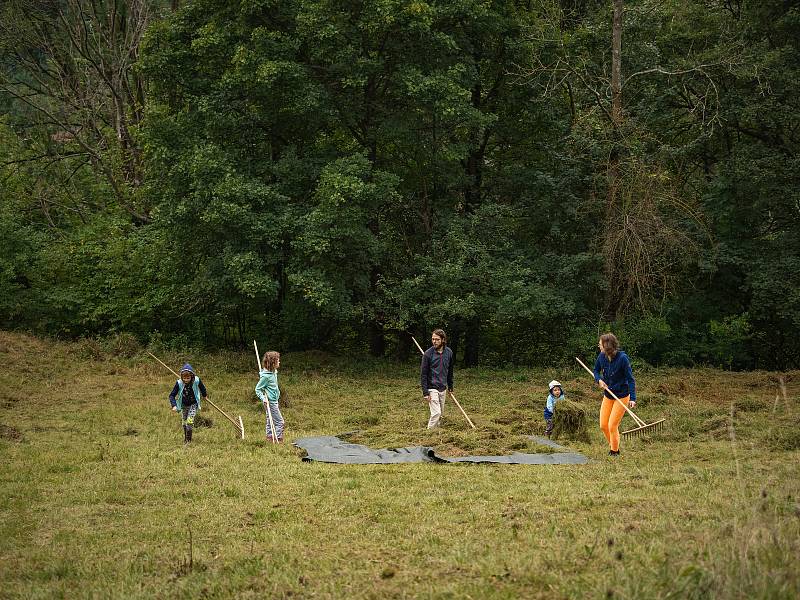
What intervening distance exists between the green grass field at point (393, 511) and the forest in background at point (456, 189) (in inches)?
278

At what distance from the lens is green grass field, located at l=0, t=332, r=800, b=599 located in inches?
240

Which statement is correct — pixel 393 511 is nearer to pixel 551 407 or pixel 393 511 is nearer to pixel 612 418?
pixel 612 418

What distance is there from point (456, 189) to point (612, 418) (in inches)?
649

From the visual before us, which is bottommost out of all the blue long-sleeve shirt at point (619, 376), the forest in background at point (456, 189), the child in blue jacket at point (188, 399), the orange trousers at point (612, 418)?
the child in blue jacket at point (188, 399)

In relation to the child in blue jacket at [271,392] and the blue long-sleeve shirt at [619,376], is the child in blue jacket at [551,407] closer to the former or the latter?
the blue long-sleeve shirt at [619,376]

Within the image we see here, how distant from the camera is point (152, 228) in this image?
29125 mm

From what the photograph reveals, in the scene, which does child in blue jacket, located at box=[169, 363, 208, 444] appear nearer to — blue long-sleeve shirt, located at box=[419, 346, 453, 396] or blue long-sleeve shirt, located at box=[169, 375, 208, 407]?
blue long-sleeve shirt, located at box=[169, 375, 208, 407]

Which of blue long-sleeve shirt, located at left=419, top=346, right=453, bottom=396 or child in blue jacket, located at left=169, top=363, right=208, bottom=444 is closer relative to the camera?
child in blue jacket, located at left=169, top=363, right=208, bottom=444

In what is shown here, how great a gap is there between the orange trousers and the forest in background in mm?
11200

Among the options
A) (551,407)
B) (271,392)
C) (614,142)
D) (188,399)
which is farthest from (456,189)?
(188,399)

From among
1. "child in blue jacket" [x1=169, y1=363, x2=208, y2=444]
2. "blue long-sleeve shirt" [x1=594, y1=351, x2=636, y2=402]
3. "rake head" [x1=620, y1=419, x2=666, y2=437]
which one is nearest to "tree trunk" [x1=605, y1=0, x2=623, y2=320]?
"rake head" [x1=620, y1=419, x2=666, y2=437]

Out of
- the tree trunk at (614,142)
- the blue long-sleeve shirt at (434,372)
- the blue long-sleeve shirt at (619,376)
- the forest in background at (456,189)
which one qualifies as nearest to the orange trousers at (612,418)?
the blue long-sleeve shirt at (619,376)

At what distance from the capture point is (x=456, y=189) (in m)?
27.4

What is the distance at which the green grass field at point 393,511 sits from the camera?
6.09 meters
